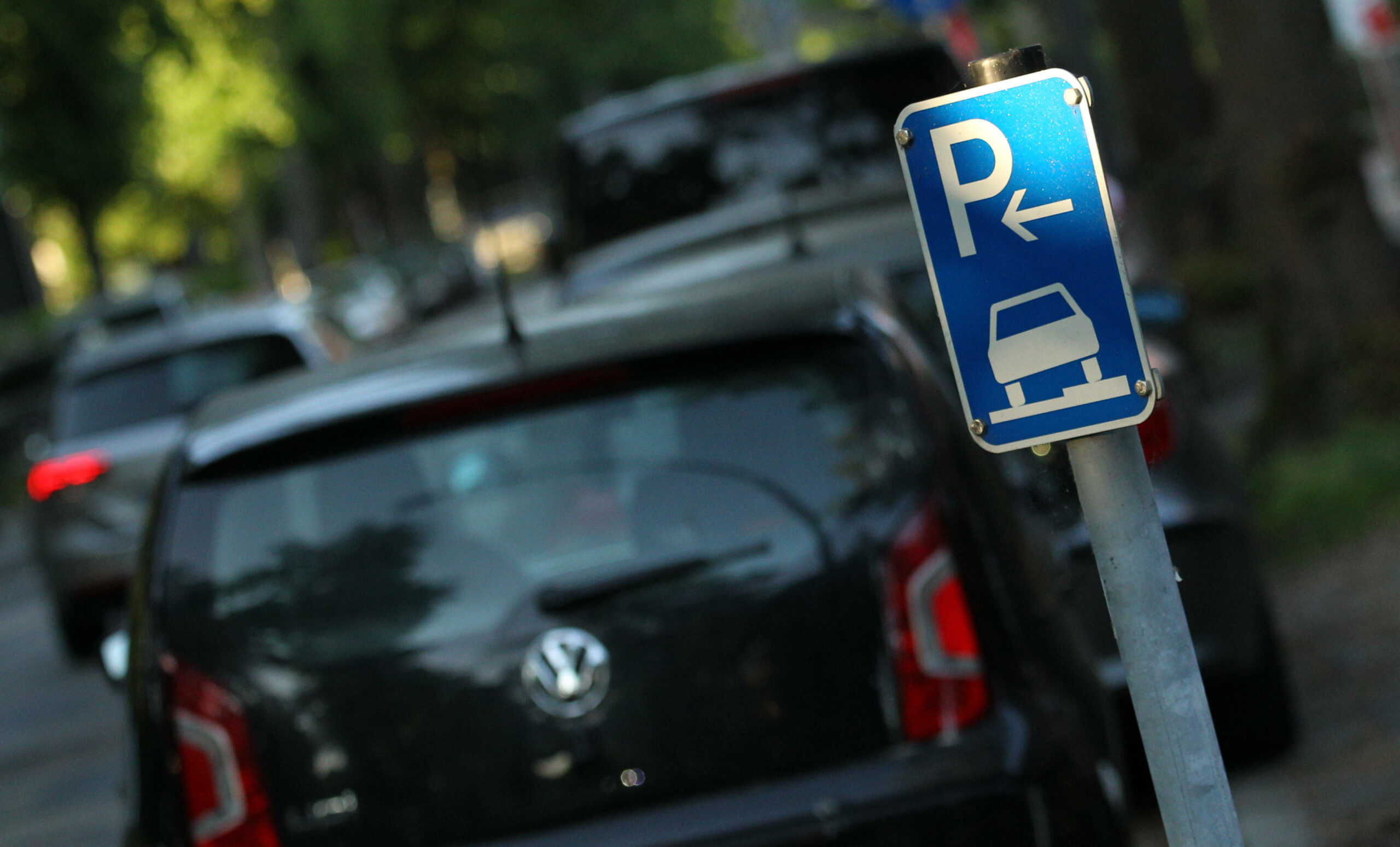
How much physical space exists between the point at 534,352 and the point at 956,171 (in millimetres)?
1446

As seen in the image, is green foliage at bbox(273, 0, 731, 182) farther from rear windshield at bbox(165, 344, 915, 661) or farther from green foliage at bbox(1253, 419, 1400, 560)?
rear windshield at bbox(165, 344, 915, 661)

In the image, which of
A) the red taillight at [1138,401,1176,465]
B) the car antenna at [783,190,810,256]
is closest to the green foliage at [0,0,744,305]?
the car antenna at [783,190,810,256]

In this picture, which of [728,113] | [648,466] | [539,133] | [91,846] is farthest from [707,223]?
[539,133]

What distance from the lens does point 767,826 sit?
10.5 feet

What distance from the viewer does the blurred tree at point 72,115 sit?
28328 mm

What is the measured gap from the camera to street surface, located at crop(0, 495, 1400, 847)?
4.98 metres

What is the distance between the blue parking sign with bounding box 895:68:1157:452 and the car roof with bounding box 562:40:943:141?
5.93 metres

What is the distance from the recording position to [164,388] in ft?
36.0

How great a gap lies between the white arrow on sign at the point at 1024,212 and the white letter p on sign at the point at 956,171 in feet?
0.07

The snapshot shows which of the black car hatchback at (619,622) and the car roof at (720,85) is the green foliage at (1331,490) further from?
the black car hatchback at (619,622)

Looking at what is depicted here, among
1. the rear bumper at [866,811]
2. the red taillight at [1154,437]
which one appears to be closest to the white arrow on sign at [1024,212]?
the red taillight at [1154,437]

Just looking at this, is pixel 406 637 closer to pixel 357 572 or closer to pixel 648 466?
pixel 357 572

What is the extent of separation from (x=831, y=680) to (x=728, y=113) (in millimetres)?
5272

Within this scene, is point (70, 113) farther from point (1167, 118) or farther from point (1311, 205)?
point (1311, 205)
